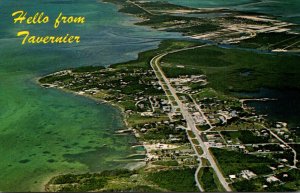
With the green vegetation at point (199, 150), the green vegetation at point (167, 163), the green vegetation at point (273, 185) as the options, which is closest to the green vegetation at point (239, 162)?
the green vegetation at point (199, 150)

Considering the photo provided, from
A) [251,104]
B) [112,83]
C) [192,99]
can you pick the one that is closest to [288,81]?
[251,104]

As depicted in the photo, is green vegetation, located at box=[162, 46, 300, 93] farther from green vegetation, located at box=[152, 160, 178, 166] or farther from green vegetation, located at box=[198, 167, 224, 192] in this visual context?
green vegetation, located at box=[198, 167, 224, 192]

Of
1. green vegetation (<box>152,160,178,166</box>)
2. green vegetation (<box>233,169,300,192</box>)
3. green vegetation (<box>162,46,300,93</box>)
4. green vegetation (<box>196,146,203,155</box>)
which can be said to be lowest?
green vegetation (<box>233,169,300,192</box>)

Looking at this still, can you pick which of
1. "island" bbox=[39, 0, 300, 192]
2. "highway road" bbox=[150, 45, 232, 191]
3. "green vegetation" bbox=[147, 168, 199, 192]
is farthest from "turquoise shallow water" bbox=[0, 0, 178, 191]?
"highway road" bbox=[150, 45, 232, 191]

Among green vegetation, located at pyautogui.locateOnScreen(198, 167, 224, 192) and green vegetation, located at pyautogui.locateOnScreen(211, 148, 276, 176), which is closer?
green vegetation, located at pyautogui.locateOnScreen(198, 167, 224, 192)

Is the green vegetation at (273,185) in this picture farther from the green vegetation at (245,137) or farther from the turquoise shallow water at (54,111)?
the turquoise shallow water at (54,111)

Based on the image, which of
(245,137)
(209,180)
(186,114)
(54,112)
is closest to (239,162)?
(209,180)

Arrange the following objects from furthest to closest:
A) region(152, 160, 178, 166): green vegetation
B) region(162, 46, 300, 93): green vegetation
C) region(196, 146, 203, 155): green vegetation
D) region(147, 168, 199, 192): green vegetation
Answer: region(162, 46, 300, 93): green vegetation → region(196, 146, 203, 155): green vegetation → region(152, 160, 178, 166): green vegetation → region(147, 168, 199, 192): green vegetation
